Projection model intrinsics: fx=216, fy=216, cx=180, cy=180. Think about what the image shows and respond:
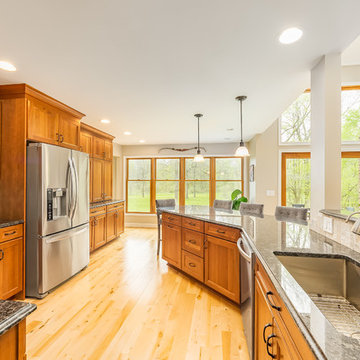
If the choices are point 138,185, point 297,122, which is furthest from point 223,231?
point 138,185

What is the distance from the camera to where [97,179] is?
443 cm

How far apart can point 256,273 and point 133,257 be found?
2.78 metres

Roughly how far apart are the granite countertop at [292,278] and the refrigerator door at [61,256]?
6.02 feet

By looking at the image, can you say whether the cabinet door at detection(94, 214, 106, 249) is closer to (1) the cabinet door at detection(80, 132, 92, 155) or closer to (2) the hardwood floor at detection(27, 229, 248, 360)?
(2) the hardwood floor at detection(27, 229, 248, 360)

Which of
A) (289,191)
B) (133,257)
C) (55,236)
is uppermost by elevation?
(289,191)

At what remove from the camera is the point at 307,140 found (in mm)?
4684

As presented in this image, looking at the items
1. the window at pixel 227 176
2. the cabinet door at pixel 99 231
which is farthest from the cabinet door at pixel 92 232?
the window at pixel 227 176

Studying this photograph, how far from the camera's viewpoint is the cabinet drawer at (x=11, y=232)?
2.19 metres

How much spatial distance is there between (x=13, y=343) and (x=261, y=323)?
1.25m

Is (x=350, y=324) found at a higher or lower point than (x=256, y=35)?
lower

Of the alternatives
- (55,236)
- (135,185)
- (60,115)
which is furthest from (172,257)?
(135,185)

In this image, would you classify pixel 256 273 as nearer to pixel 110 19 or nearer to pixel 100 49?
pixel 110 19

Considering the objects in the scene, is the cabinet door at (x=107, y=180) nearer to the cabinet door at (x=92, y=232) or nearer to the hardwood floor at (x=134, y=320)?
the cabinet door at (x=92, y=232)

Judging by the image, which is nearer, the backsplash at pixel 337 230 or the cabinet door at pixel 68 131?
the backsplash at pixel 337 230
